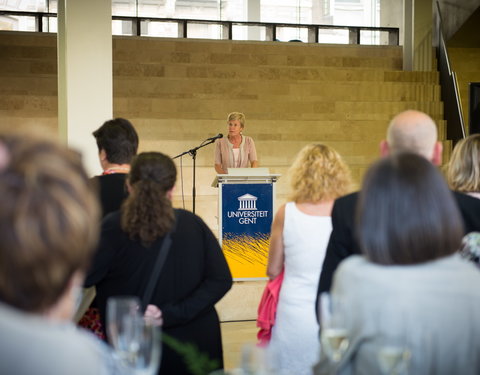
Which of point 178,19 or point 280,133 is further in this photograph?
point 178,19

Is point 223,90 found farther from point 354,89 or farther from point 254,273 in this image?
point 254,273

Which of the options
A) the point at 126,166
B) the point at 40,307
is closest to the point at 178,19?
the point at 126,166

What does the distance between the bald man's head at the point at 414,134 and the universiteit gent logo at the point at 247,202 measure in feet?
14.1

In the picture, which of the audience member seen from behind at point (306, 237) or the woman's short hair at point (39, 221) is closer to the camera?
the woman's short hair at point (39, 221)

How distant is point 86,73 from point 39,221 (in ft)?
21.8

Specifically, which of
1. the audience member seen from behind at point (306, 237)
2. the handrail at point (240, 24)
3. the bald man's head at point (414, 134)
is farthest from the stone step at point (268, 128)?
the bald man's head at point (414, 134)

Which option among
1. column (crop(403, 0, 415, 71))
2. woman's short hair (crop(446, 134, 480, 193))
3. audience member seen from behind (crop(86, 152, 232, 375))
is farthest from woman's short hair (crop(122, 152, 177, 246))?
column (crop(403, 0, 415, 71))

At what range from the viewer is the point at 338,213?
2707 millimetres

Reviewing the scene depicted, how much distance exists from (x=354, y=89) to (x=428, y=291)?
11307 millimetres

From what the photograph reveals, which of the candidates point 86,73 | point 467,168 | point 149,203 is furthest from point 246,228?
point 149,203

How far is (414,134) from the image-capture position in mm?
2760

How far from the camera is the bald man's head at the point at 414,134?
276cm

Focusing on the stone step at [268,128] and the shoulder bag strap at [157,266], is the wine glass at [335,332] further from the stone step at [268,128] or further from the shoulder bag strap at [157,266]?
the stone step at [268,128]

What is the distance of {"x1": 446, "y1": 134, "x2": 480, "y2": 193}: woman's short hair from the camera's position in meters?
3.14
